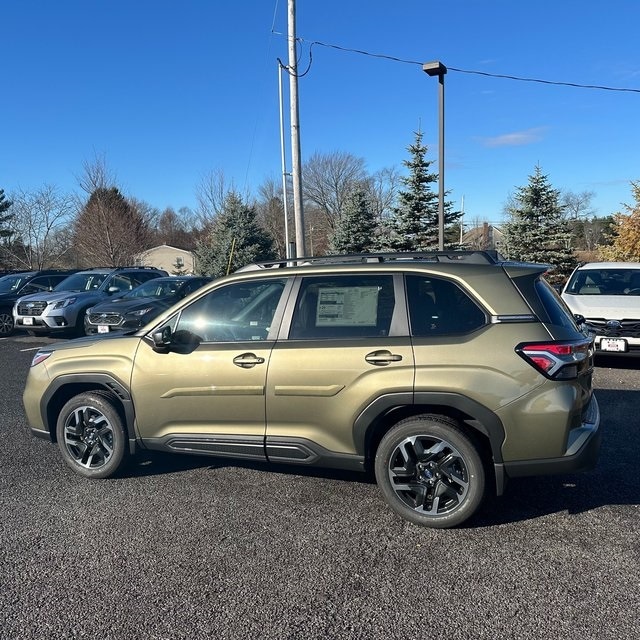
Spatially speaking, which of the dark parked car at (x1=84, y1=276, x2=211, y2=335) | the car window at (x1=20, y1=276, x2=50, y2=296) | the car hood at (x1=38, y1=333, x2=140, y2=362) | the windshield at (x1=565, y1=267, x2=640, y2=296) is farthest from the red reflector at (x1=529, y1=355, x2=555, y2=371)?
the car window at (x1=20, y1=276, x2=50, y2=296)

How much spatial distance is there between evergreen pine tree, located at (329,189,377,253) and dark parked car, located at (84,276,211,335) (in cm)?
1711

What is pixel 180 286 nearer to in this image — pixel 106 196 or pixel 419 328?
pixel 419 328

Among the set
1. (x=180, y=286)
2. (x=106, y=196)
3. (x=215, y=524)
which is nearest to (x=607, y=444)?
(x=215, y=524)

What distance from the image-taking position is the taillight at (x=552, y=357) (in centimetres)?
Answer: 327

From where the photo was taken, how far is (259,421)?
12.7ft

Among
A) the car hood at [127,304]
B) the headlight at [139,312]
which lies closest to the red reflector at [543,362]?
the headlight at [139,312]

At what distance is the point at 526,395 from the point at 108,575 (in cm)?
265

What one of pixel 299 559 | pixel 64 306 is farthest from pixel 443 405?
pixel 64 306

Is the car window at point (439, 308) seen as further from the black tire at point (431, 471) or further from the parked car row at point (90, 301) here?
the parked car row at point (90, 301)

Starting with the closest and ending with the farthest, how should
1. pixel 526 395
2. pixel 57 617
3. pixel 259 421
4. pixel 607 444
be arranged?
1. pixel 57 617
2. pixel 526 395
3. pixel 259 421
4. pixel 607 444

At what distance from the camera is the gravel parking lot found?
262 centimetres

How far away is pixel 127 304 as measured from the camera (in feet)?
39.6

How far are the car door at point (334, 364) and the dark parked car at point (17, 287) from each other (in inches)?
525

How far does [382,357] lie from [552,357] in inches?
40.8
